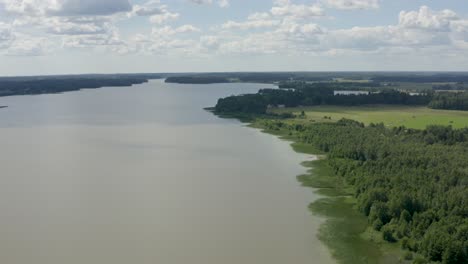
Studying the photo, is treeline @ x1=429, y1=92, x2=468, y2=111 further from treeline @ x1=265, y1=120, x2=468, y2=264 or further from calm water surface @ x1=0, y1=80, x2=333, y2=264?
calm water surface @ x1=0, y1=80, x2=333, y2=264

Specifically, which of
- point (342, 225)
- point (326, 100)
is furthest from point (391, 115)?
point (342, 225)

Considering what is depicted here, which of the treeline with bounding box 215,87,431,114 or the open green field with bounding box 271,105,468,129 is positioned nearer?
the open green field with bounding box 271,105,468,129

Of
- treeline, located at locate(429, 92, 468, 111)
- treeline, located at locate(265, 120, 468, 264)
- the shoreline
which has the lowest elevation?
the shoreline

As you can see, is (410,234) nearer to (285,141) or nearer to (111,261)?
(111,261)

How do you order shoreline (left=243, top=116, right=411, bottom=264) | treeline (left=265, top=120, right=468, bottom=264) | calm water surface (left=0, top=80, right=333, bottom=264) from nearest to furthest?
treeline (left=265, top=120, right=468, bottom=264)
shoreline (left=243, top=116, right=411, bottom=264)
calm water surface (left=0, top=80, right=333, bottom=264)

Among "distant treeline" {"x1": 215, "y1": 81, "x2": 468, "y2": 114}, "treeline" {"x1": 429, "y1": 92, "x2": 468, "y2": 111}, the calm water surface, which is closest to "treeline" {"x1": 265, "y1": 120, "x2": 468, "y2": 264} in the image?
the calm water surface

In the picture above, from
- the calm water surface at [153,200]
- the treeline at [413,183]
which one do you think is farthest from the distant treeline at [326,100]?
the treeline at [413,183]

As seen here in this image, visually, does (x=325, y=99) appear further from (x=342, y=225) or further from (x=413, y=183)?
(x=342, y=225)

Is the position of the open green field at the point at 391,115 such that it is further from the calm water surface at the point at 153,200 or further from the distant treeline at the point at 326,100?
the calm water surface at the point at 153,200
